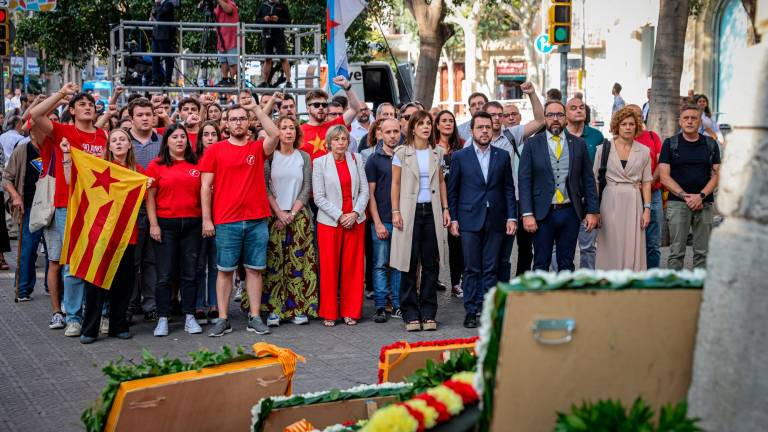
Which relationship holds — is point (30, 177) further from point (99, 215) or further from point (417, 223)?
point (417, 223)

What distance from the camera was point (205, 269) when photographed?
408 inches

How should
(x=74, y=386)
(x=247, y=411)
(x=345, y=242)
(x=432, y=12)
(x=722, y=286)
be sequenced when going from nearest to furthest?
(x=722, y=286) → (x=247, y=411) → (x=74, y=386) → (x=345, y=242) → (x=432, y=12)

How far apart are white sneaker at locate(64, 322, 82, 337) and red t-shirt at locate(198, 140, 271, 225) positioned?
1.56 meters

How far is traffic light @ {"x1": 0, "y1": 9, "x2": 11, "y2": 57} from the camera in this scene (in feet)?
61.9

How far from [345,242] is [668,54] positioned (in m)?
8.87

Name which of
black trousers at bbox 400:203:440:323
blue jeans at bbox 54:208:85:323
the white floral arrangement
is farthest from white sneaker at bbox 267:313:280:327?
the white floral arrangement

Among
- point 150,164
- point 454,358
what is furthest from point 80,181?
point 454,358

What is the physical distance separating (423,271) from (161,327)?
2470mm

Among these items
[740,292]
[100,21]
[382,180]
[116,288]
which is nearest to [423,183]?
[382,180]

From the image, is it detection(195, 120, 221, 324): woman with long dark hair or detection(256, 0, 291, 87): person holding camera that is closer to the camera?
detection(195, 120, 221, 324): woman with long dark hair

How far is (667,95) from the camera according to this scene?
666 inches

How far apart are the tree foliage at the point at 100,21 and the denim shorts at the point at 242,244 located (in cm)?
1411

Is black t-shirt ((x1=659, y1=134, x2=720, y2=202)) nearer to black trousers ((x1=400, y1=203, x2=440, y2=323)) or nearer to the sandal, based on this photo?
black trousers ((x1=400, y1=203, x2=440, y2=323))

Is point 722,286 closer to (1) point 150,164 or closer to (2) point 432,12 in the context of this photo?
(1) point 150,164
